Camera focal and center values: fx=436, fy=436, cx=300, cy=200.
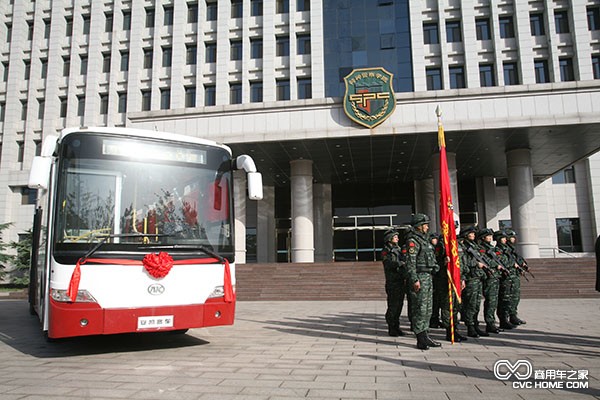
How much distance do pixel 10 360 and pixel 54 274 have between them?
153cm

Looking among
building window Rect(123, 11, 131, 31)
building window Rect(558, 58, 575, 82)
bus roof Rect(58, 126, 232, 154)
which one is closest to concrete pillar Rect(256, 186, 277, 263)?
building window Rect(123, 11, 131, 31)

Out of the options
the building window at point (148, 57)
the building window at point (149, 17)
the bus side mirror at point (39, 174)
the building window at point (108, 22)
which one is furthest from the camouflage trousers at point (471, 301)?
the building window at point (108, 22)

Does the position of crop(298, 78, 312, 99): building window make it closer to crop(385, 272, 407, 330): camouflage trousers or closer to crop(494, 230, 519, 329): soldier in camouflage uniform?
crop(494, 230, 519, 329): soldier in camouflage uniform

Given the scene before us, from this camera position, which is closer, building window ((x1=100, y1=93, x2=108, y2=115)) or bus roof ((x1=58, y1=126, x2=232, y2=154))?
bus roof ((x1=58, y1=126, x2=232, y2=154))

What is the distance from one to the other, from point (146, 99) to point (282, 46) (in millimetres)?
10049

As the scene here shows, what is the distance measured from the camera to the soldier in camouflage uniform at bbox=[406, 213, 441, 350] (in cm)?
611

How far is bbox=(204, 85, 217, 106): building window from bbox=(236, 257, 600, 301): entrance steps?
13.8 meters

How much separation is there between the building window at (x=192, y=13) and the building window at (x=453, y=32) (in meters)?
16.5

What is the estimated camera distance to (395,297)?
740cm

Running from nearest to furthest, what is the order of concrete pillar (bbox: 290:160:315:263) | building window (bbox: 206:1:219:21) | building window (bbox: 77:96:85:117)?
concrete pillar (bbox: 290:160:315:263), building window (bbox: 206:1:219:21), building window (bbox: 77:96:85:117)

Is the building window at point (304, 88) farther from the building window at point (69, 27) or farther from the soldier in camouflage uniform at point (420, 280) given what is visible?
the soldier in camouflage uniform at point (420, 280)

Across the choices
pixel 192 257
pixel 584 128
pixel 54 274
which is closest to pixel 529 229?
pixel 584 128

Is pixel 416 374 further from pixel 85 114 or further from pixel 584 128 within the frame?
pixel 85 114

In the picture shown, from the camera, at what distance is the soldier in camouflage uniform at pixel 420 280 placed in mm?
6113
